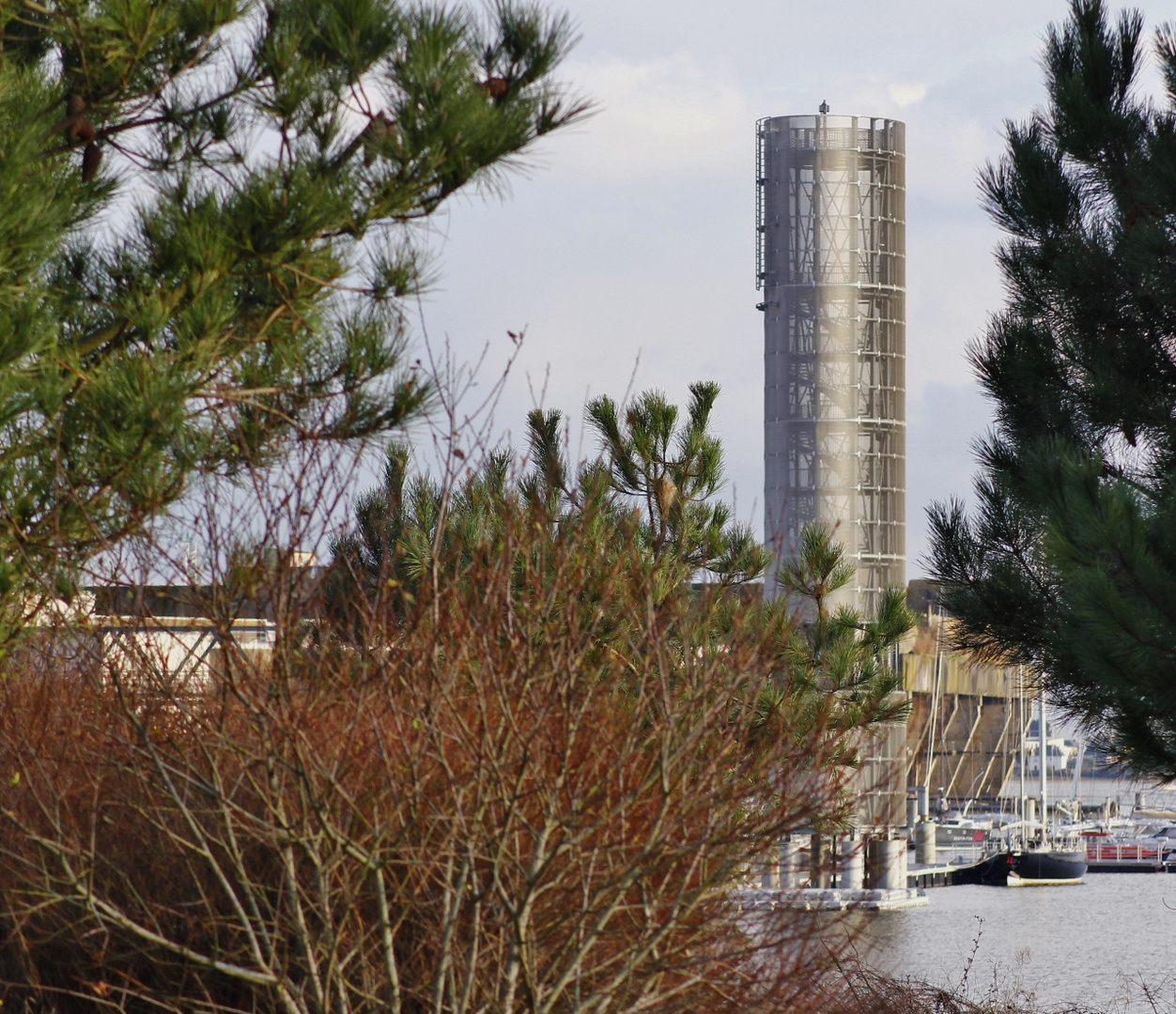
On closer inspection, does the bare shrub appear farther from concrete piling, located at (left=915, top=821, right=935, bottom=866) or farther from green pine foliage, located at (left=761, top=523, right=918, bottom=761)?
concrete piling, located at (left=915, top=821, right=935, bottom=866)

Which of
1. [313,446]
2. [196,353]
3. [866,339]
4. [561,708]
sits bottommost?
[561,708]

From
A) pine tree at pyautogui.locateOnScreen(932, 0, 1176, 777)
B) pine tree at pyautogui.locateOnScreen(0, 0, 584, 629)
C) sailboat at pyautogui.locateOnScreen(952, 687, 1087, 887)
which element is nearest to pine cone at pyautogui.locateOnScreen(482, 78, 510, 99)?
pine tree at pyautogui.locateOnScreen(0, 0, 584, 629)

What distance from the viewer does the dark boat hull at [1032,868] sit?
156ft

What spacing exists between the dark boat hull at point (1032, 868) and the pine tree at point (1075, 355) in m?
41.1

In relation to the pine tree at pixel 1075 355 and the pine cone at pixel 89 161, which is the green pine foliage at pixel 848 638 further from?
the pine cone at pixel 89 161

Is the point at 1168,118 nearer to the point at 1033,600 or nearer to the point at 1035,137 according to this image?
the point at 1035,137

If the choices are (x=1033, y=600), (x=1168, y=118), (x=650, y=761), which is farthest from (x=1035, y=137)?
(x=650, y=761)

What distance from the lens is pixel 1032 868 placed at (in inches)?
1875

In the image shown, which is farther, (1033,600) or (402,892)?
(1033,600)

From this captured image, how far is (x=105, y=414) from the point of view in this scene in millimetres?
5453

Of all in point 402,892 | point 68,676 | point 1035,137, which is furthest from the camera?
point 1035,137

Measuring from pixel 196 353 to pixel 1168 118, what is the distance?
5286mm

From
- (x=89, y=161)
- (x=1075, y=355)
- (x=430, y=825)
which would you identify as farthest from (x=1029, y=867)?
(x=89, y=161)

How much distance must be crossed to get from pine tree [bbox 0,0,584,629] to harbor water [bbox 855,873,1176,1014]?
29.7 ft
